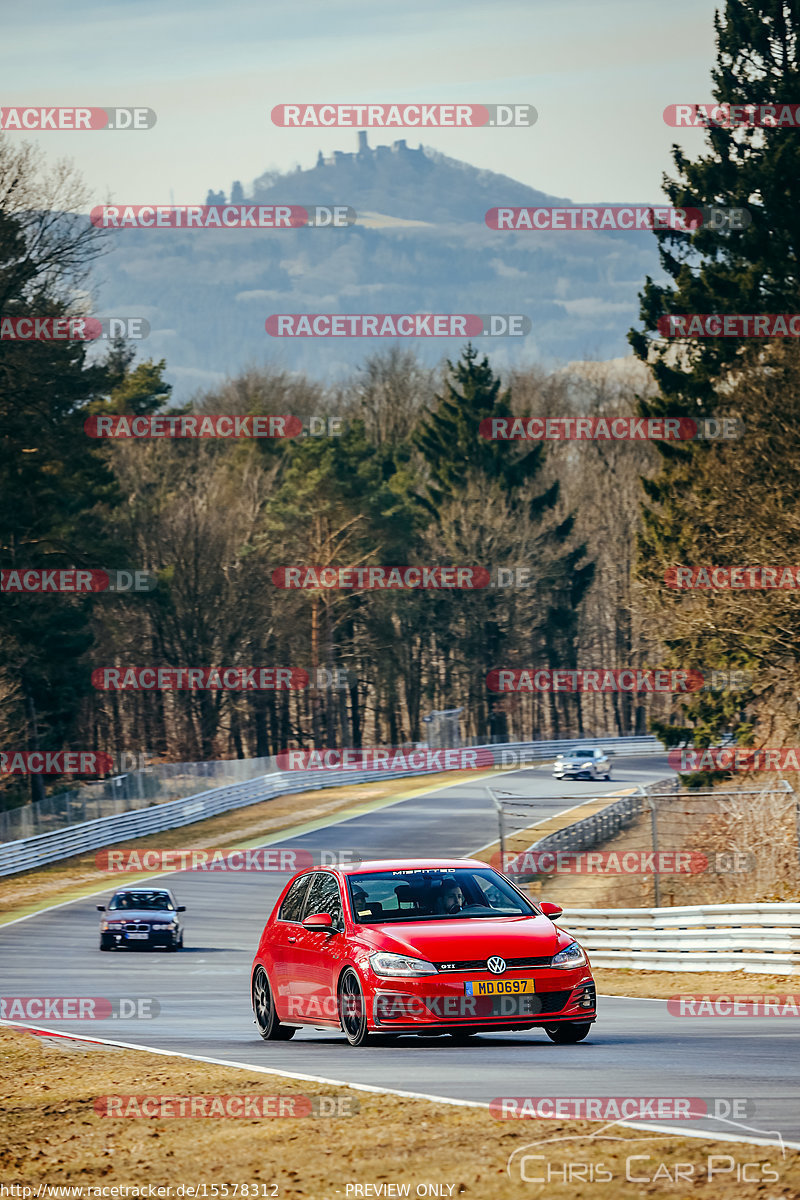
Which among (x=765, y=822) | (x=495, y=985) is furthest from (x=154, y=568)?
(x=495, y=985)

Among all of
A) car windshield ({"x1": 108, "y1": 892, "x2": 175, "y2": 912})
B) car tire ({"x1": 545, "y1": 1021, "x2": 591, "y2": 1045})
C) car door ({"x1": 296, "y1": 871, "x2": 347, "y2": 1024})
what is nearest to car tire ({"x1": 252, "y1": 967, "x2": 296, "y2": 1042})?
car door ({"x1": 296, "y1": 871, "x2": 347, "y2": 1024})

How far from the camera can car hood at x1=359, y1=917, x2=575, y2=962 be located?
10891mm

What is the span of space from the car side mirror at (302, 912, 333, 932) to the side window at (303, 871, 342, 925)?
0.07m

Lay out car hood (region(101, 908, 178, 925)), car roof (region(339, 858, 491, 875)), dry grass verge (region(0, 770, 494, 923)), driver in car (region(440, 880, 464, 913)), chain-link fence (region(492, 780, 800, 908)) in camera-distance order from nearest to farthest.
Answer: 1. driver in car (region(440, 880, 464, 913))
2. car roof (region(339, 858, 491, 875))
3. chain-link fence (region(492, 780, 800, 908))
4. car hood (region(101, 908, 178, 925))
5. dry grass verge (region(0, 770, 494, 923))

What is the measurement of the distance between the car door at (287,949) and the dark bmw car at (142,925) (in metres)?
16.6

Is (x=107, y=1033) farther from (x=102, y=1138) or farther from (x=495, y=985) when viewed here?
(x=102, y=1138)

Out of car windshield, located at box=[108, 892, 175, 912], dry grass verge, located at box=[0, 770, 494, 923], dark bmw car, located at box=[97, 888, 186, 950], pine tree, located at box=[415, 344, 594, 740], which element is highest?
pine tree, located at box=[415, 344, 594, 740]

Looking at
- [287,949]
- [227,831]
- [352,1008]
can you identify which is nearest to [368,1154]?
[352,1008]

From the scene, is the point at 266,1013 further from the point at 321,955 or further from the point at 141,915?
the point at 141,915

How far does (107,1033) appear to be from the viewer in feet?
51.3

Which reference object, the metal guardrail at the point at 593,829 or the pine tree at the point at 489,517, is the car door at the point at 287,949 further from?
the pine tree at the point at 489,517

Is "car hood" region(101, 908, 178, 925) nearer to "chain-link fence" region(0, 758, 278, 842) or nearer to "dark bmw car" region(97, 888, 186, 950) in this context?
"dark bmw car" region(97, 888, 186, 950)

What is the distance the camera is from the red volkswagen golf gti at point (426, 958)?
426 inches

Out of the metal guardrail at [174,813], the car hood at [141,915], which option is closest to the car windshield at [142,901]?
the car hood at [141,915]
